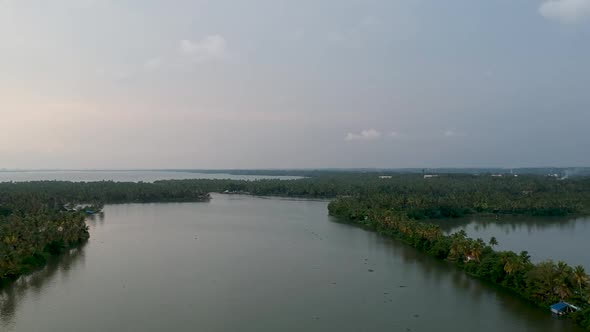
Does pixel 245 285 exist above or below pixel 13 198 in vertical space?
below

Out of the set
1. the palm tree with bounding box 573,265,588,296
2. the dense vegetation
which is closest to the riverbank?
the palm tree with bounding box 573,265,588,296

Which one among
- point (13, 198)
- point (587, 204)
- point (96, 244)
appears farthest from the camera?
point (587, 204)

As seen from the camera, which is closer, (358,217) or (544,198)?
(358,217)

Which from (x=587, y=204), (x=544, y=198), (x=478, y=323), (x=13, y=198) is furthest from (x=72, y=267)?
(x=587, y=204)

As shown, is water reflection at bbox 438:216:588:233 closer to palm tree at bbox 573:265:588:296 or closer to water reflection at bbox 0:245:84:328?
palm tree at bbox 573:265:588:296

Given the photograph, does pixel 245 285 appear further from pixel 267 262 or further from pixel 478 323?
pixel 478 323

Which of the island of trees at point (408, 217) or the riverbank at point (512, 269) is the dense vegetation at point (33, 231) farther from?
the riverbank at point (512, 269)
